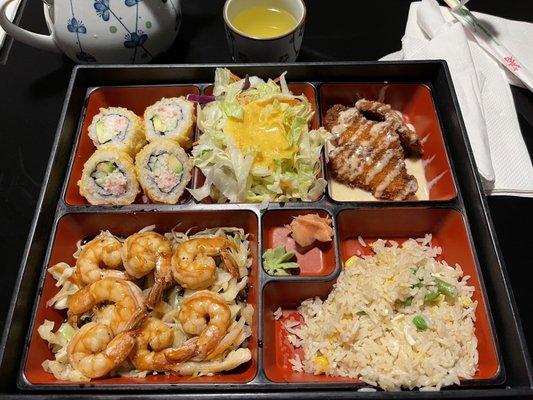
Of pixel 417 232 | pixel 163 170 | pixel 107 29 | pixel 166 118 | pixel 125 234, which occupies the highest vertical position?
pixel 107 29

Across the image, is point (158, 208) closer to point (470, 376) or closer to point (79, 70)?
point (79, 70)

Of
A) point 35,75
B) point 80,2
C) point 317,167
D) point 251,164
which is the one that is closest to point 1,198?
point 35,75

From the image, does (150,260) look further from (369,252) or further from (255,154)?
(369,252)

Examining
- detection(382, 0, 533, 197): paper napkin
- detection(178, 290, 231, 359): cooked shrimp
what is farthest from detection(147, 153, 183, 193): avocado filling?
detection(382, 0, 533, 197): paper napkin

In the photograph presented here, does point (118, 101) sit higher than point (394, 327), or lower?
higher

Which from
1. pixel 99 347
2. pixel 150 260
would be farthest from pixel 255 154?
pixel 99 347

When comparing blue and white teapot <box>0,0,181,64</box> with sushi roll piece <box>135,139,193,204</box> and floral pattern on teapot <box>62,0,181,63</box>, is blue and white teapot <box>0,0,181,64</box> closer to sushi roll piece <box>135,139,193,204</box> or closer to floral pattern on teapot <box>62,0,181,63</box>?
floral pattern on teapot <box>62,0,181,63</box>

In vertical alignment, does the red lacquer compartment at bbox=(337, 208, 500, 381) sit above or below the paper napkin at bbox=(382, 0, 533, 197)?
below
